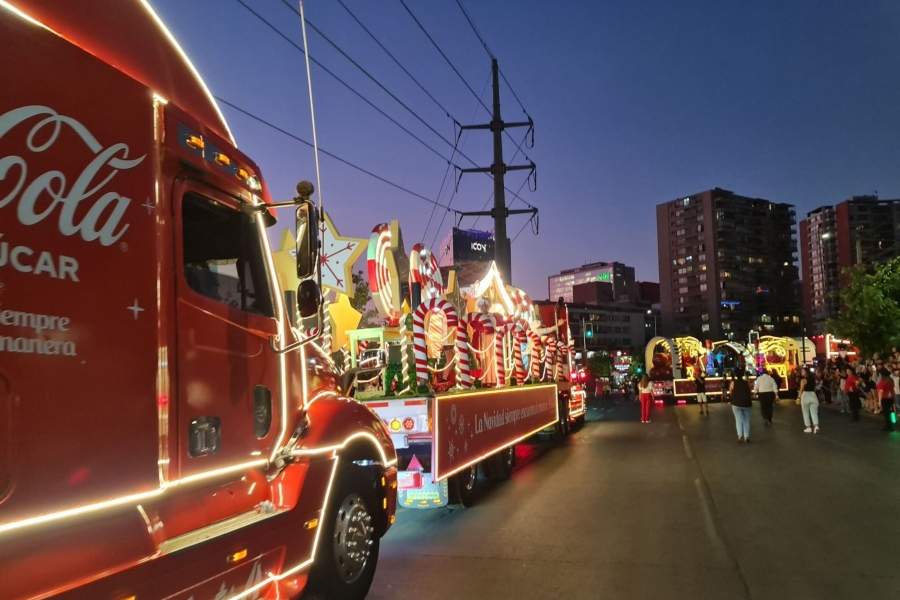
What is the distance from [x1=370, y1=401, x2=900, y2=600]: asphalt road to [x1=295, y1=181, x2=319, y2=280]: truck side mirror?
9.93 feet

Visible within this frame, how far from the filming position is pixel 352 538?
5.16 metres

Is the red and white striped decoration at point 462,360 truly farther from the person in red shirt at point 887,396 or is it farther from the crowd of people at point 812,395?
the person in red shirt at point 887,396

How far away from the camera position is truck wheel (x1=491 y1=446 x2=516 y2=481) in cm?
1155

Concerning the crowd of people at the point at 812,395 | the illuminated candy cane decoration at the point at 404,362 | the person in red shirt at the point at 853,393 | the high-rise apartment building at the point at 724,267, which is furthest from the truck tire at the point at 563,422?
the high-rise apartment building at the point at 724,267

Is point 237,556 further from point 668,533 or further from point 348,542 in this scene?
point 668,533

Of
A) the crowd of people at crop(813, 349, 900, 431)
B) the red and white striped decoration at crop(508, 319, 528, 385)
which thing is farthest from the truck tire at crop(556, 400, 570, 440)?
the crowd of people at crop(813, 349, 900, 431)

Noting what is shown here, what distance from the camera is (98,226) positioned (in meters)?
3.02

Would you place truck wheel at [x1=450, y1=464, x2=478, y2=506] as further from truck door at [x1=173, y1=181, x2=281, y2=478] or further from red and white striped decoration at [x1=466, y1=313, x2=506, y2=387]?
truck door at [x1=173, y1=181, x2=281, y2=478]

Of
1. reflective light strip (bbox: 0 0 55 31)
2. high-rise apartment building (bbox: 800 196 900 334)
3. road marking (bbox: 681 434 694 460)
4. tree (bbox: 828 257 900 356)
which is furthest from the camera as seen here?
high-rise apartment building (bbox: 800 196 900 334)

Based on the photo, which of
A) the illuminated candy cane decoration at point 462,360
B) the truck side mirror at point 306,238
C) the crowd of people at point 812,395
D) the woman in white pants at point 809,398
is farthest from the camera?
the woman in white pants at point 809,398

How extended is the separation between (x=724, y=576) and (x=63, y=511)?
17.6 feet

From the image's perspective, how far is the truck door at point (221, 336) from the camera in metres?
3.53

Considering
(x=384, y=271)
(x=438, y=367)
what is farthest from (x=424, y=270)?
(x=438, y=367)

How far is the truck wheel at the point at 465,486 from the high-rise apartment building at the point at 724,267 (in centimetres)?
13663
